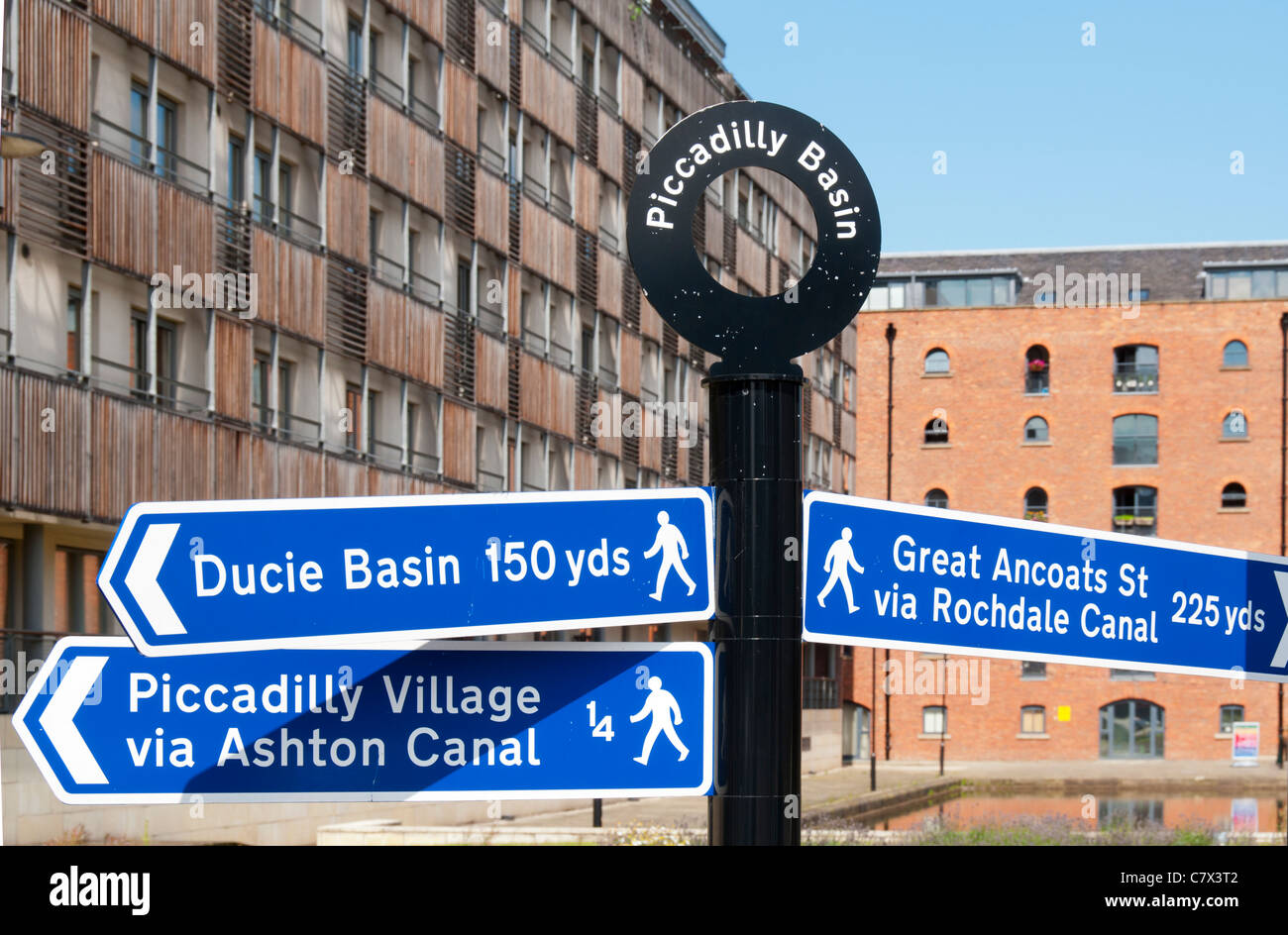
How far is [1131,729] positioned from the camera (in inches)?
2714

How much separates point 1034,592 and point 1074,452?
6930cm

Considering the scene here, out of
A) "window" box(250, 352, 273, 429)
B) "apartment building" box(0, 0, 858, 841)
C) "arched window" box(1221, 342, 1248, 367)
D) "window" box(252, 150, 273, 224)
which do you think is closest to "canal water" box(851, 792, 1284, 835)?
"apartment building" box(0, 0, 858, 841)

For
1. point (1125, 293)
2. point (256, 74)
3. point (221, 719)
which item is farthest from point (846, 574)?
point (1125, 293)

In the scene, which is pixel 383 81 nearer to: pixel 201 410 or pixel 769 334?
pixel 201 410

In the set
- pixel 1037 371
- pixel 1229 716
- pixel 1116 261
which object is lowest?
pixel 1229 716

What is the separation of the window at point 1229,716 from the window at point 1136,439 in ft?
34.3

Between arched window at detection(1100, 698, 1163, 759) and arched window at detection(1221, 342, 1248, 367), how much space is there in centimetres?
1448

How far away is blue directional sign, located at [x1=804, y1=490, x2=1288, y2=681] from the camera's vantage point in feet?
10.00

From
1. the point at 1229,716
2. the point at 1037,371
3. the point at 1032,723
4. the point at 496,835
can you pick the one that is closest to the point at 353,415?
the point at 496,835

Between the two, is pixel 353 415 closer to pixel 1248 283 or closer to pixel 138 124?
pixel 138 124

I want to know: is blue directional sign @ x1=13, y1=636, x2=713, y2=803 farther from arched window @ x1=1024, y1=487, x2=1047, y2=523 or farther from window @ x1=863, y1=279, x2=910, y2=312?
window @ x1=863, y1=279, x2=910, y2=312

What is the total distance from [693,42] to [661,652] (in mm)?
50780

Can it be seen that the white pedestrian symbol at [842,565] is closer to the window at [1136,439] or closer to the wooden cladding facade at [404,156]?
the wooden cladding facade at [404,156]

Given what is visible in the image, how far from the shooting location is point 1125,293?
77.3 metres
